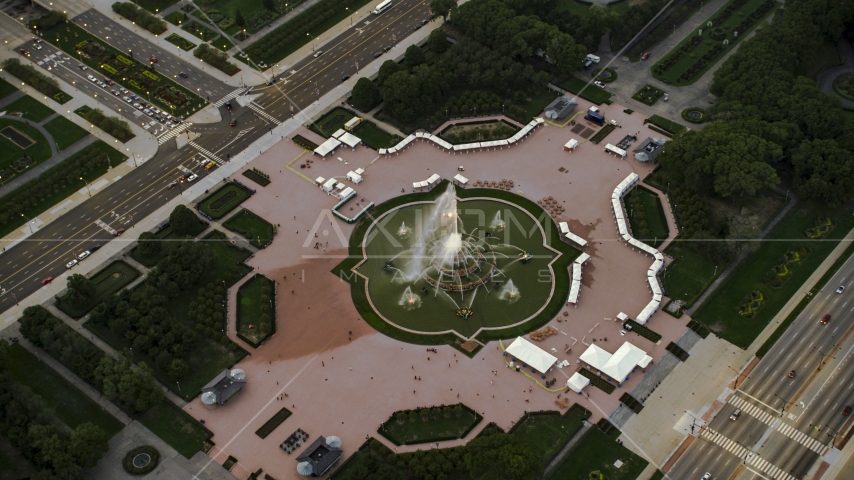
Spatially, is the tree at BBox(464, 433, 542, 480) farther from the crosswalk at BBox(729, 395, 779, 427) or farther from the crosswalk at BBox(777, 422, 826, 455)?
the crosswalk at BBox(777, 422, 826, 455)

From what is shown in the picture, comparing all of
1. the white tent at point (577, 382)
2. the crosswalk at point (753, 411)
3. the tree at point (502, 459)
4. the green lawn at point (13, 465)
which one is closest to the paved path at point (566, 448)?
the tree at point (502, 459)

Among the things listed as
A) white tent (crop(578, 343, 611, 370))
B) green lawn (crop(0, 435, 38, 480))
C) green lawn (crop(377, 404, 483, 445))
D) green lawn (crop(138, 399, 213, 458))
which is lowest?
green lawn (crop(0, 435, 38, 480))

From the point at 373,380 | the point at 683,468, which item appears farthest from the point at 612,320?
the point at 373,380

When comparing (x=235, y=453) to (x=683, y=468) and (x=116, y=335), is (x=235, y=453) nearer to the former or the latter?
(x=116, y=335)

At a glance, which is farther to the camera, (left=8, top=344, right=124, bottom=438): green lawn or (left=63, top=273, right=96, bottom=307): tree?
(left=63, top=273, right=96, bottom=307): tree

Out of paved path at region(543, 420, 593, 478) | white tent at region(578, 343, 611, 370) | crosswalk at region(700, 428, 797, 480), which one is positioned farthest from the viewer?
white tent at region(578, 343, 611, 370)

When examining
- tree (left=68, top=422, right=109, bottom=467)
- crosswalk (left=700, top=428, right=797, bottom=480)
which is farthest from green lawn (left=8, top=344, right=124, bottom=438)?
crosswalk (left=700, top=428, right=797, bottom=480)

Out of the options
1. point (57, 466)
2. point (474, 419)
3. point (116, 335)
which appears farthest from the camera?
point (116, 335)
